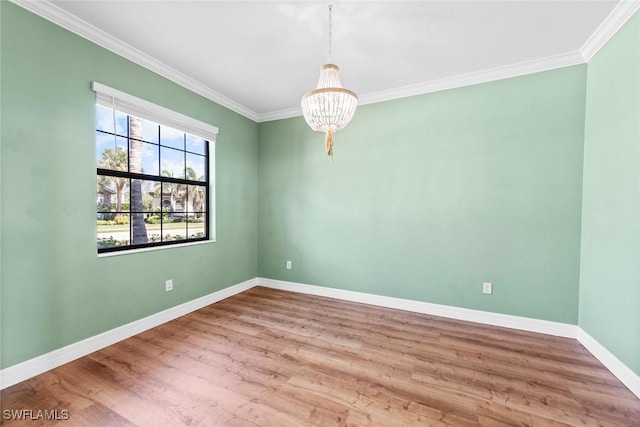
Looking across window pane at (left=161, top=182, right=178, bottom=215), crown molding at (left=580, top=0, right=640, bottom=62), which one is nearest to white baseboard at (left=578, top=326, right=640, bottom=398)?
crown molding at (left=580, top=0, right=640, bottom=62)

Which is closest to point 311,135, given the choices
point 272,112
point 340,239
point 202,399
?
point 272,112

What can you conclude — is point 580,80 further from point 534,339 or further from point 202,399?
point 202,399

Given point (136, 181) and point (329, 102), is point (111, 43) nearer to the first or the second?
point (136, 181)

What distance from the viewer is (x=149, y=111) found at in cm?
257

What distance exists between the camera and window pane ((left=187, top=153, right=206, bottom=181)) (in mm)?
3204

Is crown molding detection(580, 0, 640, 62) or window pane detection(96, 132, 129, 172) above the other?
crown molding detection(580, 0, 640, 62)

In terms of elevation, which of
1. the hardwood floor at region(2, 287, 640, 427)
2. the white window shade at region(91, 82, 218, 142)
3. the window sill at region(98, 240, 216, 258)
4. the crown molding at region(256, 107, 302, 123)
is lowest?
the hardwood floor at region(2, 287, 640, 427)

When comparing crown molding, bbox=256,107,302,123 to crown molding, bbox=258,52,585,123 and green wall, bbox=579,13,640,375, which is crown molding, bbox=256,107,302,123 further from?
green wall, bbox=579,13,640,375

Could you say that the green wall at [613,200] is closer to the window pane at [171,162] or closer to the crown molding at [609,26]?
the crown molding at [609,26]

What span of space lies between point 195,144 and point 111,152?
1.00 metres

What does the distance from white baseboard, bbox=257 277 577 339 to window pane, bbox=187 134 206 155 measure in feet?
7.17

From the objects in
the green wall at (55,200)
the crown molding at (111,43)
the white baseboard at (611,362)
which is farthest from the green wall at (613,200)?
the green wall at (55,200)

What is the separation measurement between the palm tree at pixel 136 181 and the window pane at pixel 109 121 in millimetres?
66

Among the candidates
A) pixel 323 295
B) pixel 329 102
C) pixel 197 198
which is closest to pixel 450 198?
pixel 329 102
